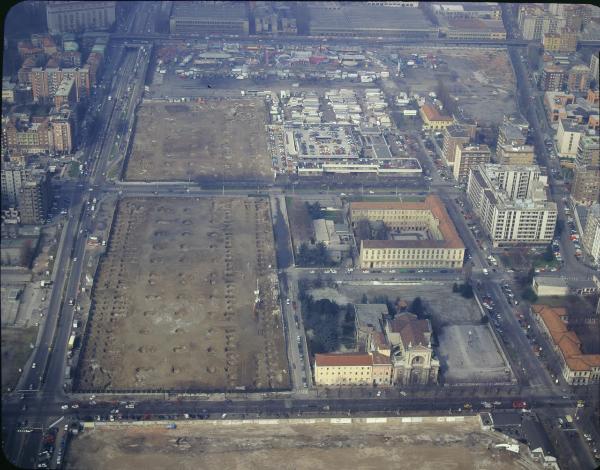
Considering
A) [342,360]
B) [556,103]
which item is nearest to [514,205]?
[342,360]

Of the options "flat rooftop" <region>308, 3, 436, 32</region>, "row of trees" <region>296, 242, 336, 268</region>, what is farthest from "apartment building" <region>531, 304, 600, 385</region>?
"flat rooftop" <region>308, 3, 436, 32</region>

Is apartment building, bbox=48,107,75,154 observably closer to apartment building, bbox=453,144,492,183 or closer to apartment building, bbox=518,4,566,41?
apartment building, bbox=453,144,492,183

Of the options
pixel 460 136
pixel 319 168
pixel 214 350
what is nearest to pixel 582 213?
pixel 460 136

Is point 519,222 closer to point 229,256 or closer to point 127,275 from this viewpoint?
point 229,256

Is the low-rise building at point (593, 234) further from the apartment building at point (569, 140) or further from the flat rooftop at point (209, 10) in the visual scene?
the flat rooftop at point (209, 10)

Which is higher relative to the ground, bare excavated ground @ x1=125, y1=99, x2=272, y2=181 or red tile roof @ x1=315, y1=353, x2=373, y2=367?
red tile roof @ x1=315, y1=353, x2=373, y2=367

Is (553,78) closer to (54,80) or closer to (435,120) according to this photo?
(435,120)

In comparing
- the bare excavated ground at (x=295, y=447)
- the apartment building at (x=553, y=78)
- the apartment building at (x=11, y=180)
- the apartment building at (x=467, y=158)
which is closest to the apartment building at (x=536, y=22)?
the apartment building at (x=553, y=78)
